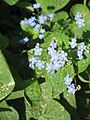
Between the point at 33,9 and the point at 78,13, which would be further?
the point at 33,9

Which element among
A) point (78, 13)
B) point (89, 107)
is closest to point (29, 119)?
point (89, 107)

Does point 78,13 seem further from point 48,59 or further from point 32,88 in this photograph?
point 32,88

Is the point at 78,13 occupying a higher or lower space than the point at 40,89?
higher

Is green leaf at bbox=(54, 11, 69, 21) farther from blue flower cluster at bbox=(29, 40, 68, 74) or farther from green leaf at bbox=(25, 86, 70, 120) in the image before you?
green leaf at bbox=(25, 86, 70, 120)

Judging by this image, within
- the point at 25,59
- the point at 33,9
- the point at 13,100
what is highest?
the point at 33,9

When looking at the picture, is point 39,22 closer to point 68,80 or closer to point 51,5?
point 51,5

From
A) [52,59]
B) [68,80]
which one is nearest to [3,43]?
[52,59]
